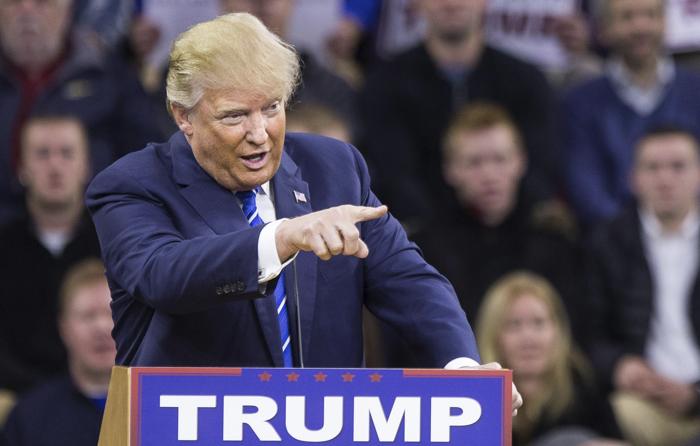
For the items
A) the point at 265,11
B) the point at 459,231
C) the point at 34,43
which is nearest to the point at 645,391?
the point at 459,231

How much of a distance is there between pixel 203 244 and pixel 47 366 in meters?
2.89

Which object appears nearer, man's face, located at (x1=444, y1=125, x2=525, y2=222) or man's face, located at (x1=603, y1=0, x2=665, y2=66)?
man's face, located at (x1=444, y1=125, x2=525, y2=222)

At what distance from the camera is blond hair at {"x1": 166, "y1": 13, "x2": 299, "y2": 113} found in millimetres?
2707

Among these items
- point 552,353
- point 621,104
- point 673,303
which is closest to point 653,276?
point 673,303

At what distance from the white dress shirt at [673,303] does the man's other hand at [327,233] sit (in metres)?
3.30

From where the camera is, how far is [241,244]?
2580 mm

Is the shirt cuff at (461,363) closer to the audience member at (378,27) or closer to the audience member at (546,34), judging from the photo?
the audience member at (378,27)

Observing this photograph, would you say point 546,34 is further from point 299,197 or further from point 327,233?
point 327,233

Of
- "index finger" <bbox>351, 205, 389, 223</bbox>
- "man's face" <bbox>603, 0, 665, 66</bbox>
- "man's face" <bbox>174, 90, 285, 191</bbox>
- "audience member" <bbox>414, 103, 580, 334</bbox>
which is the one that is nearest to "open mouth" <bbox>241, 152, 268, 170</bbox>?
"man's face" <bbox>174, 90, 285, 191</bbox>

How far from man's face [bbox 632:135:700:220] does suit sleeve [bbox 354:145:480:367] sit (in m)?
2.91

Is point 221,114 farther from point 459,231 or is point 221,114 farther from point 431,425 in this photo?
point 459,231

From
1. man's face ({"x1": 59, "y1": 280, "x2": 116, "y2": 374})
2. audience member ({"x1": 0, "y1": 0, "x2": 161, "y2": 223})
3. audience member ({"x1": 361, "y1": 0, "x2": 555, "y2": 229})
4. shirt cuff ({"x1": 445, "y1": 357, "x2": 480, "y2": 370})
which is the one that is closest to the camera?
shirt cuff ({"x1": 445, "y1": 357, "x2": 480, "y2": 370})

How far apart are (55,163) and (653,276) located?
218 centimetres

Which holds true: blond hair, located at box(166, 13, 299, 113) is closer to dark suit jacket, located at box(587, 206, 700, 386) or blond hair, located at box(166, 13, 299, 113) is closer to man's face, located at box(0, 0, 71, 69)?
dark suit jacket, located at box(587, 206, 700, 386)
